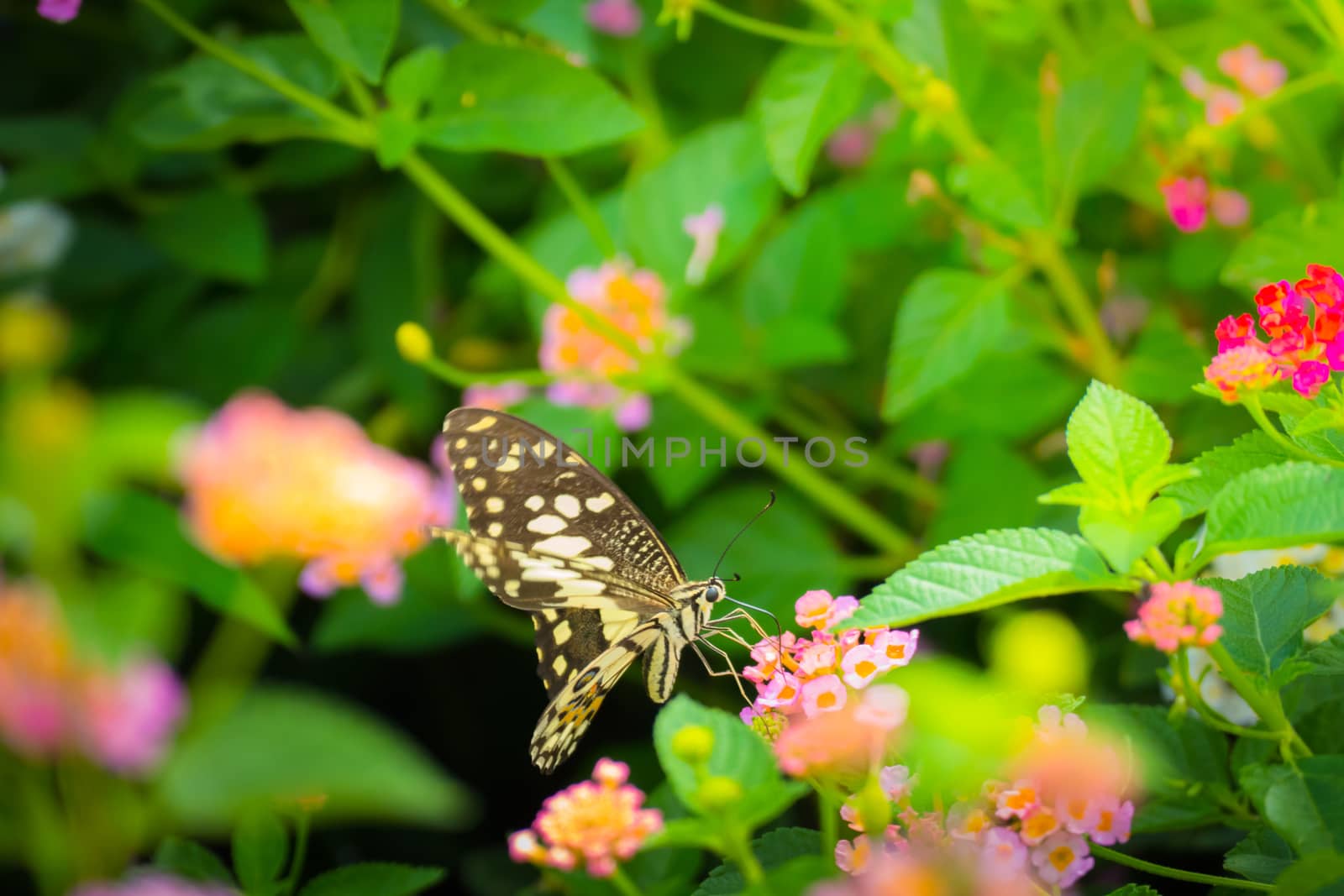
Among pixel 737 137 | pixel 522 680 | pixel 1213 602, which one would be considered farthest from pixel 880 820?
pixel 522 680

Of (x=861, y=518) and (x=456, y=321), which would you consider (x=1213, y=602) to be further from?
(x=456, y=321)

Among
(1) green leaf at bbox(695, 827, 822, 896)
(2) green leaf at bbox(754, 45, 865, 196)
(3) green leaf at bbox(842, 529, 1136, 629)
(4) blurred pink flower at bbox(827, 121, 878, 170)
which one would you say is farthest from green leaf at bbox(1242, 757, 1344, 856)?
(4) blurred pink flower at bbox(827, 121, 878, 170)

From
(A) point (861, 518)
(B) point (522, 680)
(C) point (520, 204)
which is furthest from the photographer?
(C) point (520, 204)

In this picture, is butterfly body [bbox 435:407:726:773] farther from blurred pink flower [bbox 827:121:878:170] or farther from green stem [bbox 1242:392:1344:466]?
blurred pink flower [bbox 827:121:878:170]

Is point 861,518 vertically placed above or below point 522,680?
above

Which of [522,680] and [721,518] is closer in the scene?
[721,518]
